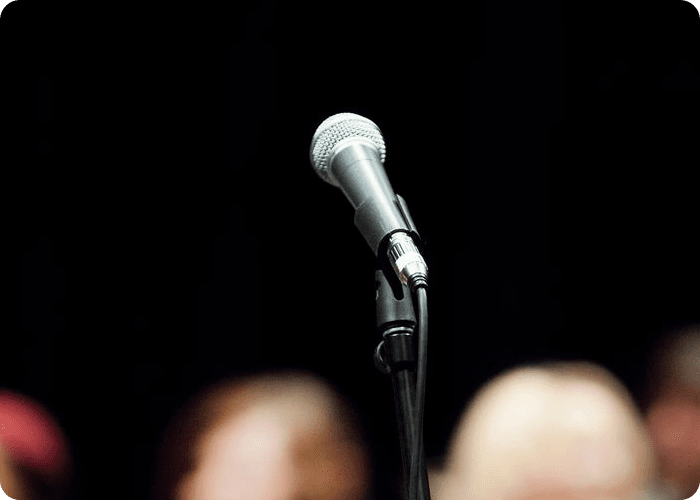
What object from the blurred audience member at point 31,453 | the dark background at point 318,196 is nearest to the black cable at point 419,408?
the dark background at point 318,196

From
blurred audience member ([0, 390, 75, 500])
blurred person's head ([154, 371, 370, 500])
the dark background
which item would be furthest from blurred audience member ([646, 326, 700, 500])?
blurred audience member ([0, 390, 75, 500])

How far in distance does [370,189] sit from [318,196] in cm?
148

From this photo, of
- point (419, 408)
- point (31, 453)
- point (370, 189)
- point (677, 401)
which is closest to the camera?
point (419, 408)

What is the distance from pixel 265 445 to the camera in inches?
78.2

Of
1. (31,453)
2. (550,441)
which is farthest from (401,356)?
(31,453)

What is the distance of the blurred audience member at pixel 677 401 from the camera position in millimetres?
2023

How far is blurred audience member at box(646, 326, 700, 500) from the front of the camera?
6.64 ft

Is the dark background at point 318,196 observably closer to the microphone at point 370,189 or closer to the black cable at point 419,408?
the microphone at point 370,189

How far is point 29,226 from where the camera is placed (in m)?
2.01

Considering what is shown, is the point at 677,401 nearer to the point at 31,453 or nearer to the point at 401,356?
the point at 401,356

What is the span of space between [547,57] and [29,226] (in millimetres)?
1903

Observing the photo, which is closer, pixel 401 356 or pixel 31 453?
pixel 401 356

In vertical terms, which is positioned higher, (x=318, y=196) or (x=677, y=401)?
(x=318, y=196)

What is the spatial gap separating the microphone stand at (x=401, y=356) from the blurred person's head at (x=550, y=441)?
5.15 feet
